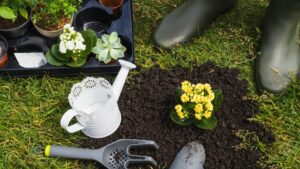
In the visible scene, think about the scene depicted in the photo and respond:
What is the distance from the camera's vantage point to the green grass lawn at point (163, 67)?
75.4 inches

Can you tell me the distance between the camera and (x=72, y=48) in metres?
1.91

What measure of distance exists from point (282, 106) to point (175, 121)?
1.47 feet

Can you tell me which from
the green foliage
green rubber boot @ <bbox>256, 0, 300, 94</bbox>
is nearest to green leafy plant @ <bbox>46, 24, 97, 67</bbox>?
the green foliage

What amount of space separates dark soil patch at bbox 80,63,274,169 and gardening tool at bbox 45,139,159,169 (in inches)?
2.5

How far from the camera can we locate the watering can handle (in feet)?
5.85

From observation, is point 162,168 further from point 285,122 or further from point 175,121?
point 285,122

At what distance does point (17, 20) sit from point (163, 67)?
0.65 meters

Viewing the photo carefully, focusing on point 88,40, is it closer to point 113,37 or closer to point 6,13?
point 113,37

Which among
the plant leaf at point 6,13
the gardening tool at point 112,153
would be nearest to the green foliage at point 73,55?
the plant leaf at point 6,13

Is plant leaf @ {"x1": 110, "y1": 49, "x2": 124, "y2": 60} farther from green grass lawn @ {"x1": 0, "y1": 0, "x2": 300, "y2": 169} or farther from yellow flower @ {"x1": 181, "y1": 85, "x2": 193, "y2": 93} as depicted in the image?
yellow flower @ {"x1": 181, "y1": 85, "x2": 193, "y2": 93}

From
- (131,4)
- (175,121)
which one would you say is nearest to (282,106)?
(175,121)

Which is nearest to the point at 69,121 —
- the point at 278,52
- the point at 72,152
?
the point at 72,152

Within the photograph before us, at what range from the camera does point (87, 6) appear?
85.4 inches

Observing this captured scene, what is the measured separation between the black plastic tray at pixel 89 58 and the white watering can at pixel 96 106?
0.15 m
